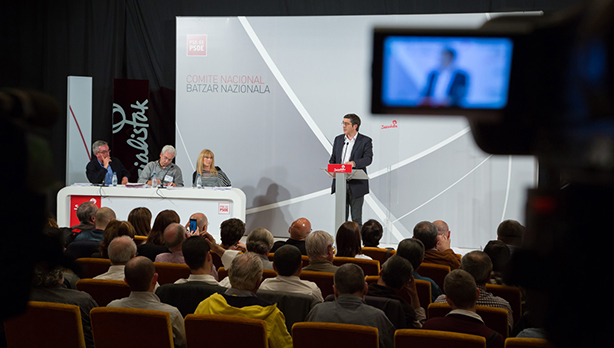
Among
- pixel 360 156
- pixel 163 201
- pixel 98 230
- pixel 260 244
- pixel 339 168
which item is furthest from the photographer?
pixel 163 201

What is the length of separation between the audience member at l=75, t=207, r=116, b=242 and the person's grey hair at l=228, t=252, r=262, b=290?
79.3 inches

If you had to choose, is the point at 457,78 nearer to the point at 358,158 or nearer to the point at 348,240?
the point at 348,240

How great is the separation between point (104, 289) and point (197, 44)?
5.33 metres

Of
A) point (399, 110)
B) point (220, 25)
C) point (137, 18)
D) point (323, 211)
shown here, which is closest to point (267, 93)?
point (220, 25)

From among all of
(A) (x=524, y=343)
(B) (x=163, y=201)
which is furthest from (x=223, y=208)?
(A) (x=524, y=343)

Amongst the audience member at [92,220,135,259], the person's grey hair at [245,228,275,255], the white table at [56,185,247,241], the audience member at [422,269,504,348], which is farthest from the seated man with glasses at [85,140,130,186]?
the audience member at [422,269,504,348]

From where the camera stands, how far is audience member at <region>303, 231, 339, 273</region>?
11.7 feet

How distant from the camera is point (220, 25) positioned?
25.6 ft

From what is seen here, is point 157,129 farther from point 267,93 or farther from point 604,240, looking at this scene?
point 604,240

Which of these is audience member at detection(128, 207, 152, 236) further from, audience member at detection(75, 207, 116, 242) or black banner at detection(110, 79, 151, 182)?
black banner at detection(110, 79, 151, 182)

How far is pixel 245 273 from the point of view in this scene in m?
2.73

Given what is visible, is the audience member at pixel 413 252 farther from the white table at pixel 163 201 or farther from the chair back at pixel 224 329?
the white table at pixel 163 201

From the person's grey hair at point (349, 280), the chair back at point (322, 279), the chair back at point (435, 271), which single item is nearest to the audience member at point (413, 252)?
the chair back at point (435, 271)

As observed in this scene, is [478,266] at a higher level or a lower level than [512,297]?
higher
